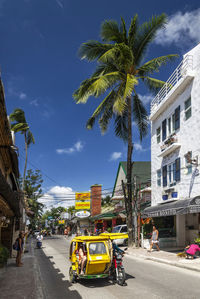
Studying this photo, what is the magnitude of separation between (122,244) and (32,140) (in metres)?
19.8

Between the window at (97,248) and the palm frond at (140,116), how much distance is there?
15.7 meters

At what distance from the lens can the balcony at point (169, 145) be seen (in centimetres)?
2018

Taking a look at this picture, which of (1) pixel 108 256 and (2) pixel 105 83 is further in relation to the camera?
(2) pixel 105 83

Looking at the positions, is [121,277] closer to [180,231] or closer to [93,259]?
[93,259]

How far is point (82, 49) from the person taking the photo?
921 inches

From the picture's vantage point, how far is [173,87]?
21.0m

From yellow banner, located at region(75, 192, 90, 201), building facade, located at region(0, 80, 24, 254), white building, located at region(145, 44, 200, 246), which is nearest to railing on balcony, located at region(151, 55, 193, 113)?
white building, located at region(145, 44, 200, 246)

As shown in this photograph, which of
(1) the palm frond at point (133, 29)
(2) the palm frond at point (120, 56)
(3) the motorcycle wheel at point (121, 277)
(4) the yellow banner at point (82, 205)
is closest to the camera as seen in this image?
(3) the motorcycle wheel at point (121, 277)

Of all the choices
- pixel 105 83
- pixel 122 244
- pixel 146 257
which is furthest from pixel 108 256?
pixel 122 244

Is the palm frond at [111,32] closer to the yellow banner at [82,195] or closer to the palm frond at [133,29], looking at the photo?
the palm frond at [133,29]

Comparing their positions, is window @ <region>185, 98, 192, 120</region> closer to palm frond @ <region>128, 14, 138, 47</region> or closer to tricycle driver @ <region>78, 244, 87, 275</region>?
palm frond @ <region>128, 14, 138, 47</region>

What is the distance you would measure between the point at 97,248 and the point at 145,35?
18259 mm

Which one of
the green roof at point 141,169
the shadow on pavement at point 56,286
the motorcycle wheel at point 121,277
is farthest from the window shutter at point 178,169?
the green roof at point 141,169

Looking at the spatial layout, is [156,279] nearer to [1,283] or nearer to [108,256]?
[108,256]
